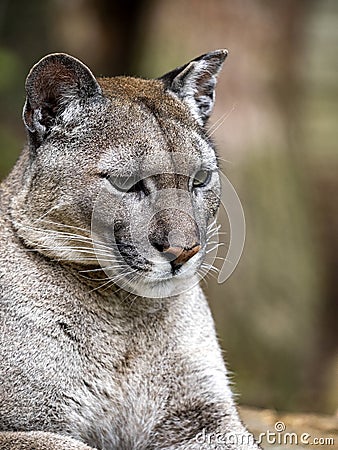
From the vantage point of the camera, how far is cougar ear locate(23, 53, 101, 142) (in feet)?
18.3

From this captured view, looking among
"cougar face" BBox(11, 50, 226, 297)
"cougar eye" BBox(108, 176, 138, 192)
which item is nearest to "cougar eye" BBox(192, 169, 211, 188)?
"cougar face" BBox(11, 50, 226, 297)

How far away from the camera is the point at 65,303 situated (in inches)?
226

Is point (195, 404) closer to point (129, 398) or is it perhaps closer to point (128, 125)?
point (129, 398)

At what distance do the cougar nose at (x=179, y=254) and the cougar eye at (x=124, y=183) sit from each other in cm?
45

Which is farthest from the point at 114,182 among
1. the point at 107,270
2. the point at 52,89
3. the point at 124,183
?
the point at 52,89

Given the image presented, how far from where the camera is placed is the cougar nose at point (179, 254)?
205 inches

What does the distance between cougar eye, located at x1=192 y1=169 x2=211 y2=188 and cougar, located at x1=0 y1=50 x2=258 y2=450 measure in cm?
1

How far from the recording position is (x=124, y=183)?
5.46 m

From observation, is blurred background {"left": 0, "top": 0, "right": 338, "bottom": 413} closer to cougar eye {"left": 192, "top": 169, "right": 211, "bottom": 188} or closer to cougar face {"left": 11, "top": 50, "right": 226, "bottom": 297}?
cougar face {"left": 11, "top": 50, "right": 226, "bottom": 297}

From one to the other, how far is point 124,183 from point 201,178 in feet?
1.75

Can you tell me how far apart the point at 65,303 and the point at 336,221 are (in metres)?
Result: 11.0

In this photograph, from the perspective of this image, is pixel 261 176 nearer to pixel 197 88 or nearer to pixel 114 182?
pixel 197 88

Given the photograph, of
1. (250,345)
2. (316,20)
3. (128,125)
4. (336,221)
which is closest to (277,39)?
(250,345)

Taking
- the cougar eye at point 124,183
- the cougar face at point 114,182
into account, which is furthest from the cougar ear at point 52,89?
the cougar eye at point 124,183
